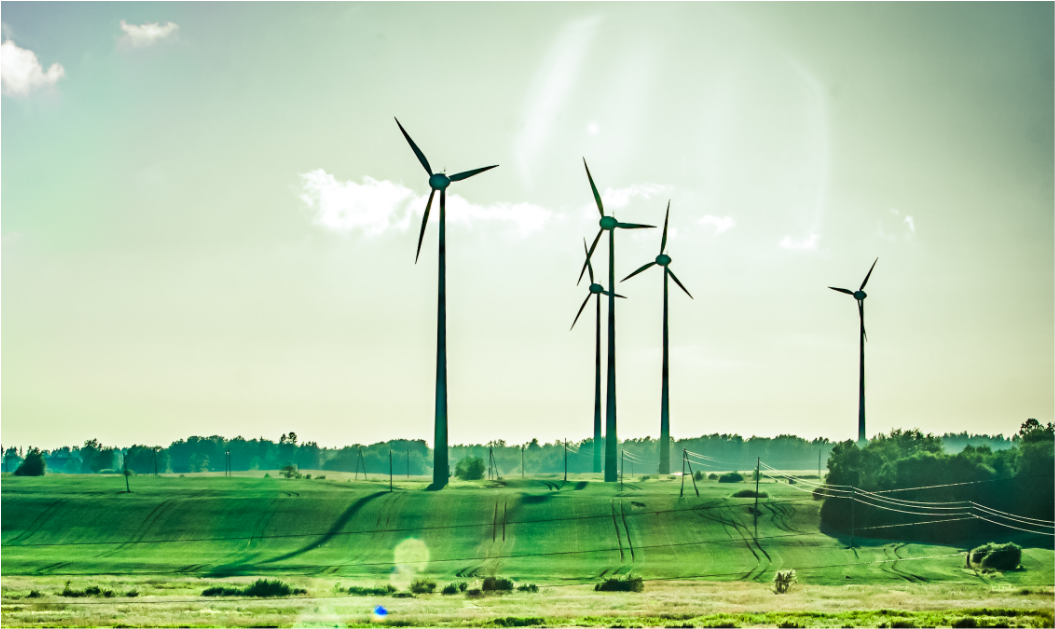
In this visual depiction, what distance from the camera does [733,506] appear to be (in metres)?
96.5

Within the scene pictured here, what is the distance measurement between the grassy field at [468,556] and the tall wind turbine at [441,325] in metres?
3.64

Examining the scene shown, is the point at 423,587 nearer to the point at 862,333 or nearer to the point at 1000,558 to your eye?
the point at 1000,558

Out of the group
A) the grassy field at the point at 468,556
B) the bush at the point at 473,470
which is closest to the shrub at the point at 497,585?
the grassy field at the point at 468,556

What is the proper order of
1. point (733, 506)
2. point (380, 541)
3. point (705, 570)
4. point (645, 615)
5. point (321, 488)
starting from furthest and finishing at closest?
point (321, 488) < point (733, 506) < point (380, 541) < point (705, 570) < point (645, 615)

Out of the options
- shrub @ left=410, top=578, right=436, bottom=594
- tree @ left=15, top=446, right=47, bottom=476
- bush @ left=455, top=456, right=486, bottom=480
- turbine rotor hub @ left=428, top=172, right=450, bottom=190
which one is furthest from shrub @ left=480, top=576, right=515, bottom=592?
tree @ left=15, top=446, right=47, bottom=476

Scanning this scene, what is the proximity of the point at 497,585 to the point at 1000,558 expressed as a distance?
39.6 meters

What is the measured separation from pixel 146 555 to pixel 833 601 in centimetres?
5743

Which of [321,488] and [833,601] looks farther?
[321,488]

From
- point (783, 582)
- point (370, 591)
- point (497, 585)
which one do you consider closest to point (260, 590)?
point (370, 591)

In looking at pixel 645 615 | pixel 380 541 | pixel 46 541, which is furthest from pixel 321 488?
pixel 645 615

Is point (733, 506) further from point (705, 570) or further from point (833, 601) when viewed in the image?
point (833, 601)

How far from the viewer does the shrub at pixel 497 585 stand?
64.8 metres

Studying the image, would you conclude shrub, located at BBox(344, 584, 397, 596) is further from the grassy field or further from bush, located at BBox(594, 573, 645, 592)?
bush, located at BBox(594, 573, 645, 592)

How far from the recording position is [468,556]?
8094 centimetres
